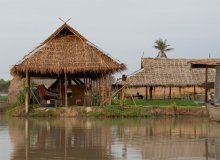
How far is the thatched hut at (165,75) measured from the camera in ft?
107

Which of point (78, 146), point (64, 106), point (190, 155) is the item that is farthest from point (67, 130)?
point (64, 106)

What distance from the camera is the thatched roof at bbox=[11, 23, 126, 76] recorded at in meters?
26.2

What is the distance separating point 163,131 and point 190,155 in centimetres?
603

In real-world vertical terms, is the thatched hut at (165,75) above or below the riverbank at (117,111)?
above

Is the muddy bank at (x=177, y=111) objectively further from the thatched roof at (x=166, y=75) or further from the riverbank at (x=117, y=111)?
the thatched roof at (x=166, y=75)

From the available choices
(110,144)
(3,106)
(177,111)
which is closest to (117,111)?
(177,111)

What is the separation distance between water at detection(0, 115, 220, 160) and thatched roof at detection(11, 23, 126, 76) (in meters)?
7.75

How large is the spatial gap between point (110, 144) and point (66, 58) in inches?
542

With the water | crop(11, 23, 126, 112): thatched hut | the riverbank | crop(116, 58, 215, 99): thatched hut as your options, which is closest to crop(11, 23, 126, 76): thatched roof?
crop(11, 23, 126, 112): thatched hut

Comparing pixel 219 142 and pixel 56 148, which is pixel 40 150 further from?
pixel 219 142

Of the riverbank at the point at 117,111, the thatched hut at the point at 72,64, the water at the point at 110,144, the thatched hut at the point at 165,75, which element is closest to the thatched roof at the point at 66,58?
the thatched hut at the point at 72,64

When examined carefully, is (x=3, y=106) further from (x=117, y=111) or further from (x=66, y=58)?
(x=117, y=111)

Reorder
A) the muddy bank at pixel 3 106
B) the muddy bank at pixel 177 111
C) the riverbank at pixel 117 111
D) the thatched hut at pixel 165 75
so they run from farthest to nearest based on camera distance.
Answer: the muddy bank at pixel 3 106 < the thatched hut at pixel 165 75 < the muddy bank at pixel 177 111 < the riverbank at pixel 117 111

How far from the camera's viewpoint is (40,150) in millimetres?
12508
